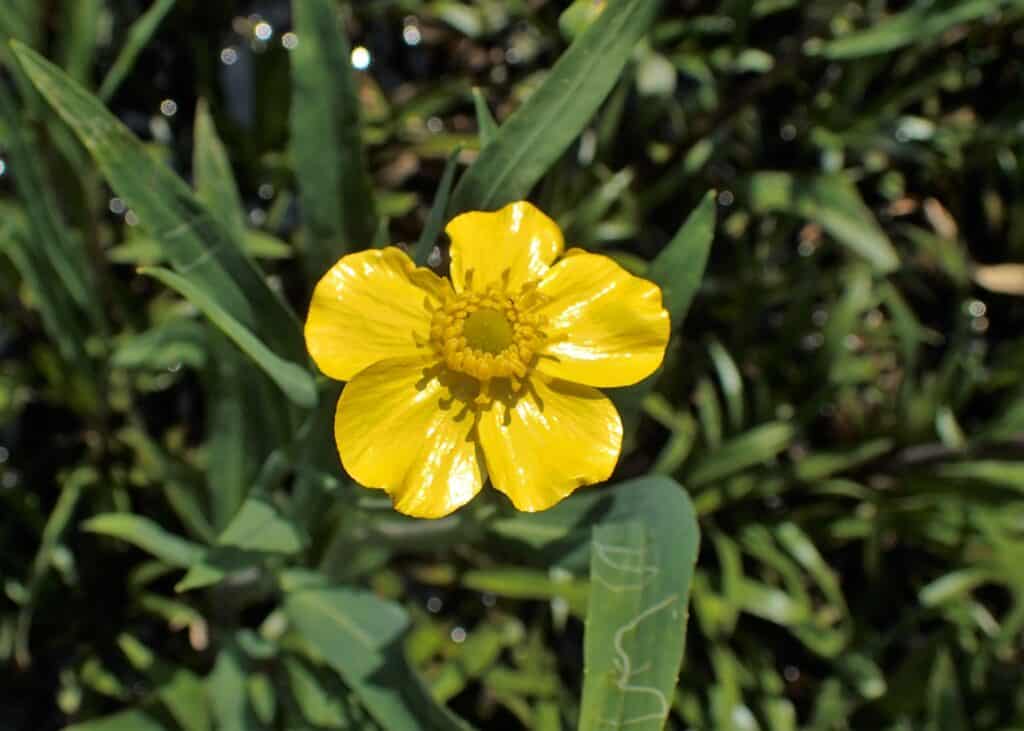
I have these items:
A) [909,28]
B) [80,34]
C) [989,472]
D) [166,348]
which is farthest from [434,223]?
[989,472]

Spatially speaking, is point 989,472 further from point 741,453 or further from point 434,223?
point 434,223

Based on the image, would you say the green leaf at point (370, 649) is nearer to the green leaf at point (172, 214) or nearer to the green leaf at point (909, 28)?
the green leaf at point (172, 214)

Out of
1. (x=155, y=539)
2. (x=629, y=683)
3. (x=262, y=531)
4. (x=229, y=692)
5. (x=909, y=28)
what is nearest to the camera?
(x=629, y=683)

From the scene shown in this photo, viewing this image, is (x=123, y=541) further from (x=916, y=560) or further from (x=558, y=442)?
(x=916, y=560)

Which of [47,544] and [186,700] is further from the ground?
[47,544]

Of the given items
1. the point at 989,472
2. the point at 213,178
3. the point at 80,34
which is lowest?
the point at 989,472

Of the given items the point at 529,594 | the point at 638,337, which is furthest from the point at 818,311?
the point at 638,337

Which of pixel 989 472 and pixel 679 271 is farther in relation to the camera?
pixel 989 472
